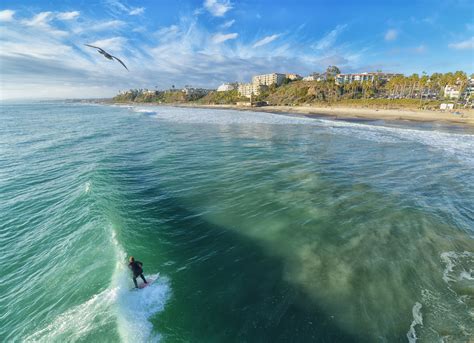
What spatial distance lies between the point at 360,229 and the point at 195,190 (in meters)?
10.9

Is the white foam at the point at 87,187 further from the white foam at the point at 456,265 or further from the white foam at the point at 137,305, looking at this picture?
the white foam at the point at 456,265

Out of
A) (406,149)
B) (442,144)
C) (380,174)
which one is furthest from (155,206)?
(442,144)

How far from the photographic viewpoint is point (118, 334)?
22.1 feet

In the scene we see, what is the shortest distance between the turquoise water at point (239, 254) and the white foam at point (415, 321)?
40 millimetres

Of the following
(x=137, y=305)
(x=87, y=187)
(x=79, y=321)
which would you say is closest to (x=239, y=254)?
(x=137, y=305)

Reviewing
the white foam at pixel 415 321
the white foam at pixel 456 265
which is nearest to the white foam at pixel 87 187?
the white foam at pixel 415 321

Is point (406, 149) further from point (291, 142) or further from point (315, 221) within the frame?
point (315, 221)

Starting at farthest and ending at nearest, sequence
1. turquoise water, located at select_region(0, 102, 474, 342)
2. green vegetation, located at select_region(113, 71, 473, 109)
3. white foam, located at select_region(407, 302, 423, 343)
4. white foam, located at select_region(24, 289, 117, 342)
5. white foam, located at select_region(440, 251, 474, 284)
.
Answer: green vegetation, located at select_region(113, 71, 473, 109), white foam, located at select_region(440, 251, 474, 284), turquoise water, located at select_region(0, 102, 474, 342), white foam, located at select_region(24, 289, 117, 342), white foam, located at select_region(407, 302, 423, 343)

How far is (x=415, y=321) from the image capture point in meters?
7.04

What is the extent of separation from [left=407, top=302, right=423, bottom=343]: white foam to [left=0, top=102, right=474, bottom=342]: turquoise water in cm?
4

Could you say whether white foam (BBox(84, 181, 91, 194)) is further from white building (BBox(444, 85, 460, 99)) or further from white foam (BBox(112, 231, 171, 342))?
white building (BBox(444, 85, 460, 99))

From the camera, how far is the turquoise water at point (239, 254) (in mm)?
A: 7062

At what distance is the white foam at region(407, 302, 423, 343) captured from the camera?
6572mm

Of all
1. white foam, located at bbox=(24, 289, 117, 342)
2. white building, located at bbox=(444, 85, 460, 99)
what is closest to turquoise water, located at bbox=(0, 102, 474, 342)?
white foam, located at bbox=(24, 289, 117, 342)
